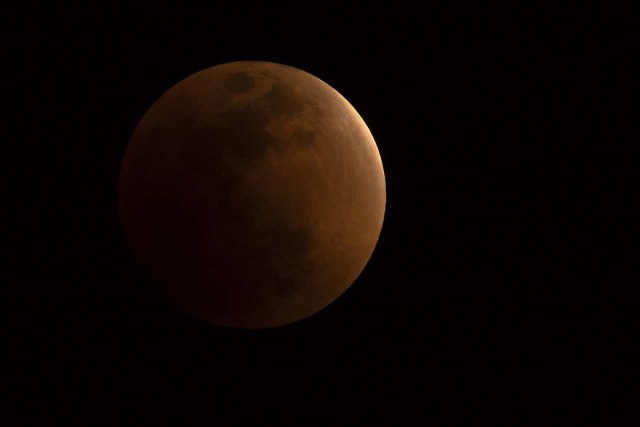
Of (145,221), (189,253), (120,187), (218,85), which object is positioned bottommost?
(189,253)

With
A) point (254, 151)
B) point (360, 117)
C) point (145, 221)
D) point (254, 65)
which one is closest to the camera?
point (254, 151)

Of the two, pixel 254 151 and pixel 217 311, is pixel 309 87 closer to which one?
pixel 254 151

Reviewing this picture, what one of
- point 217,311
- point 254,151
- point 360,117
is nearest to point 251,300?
point 217,311

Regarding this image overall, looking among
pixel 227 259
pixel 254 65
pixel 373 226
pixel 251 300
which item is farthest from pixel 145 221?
pixel 373 226

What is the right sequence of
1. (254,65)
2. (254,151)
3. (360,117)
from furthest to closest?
(360,117) < (254,65) < (254,151)

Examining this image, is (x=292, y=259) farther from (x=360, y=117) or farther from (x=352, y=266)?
(x=360, y=117)

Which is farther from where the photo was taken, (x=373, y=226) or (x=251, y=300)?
(x=373, y=226)

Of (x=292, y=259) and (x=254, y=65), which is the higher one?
(x=254, y=65)
